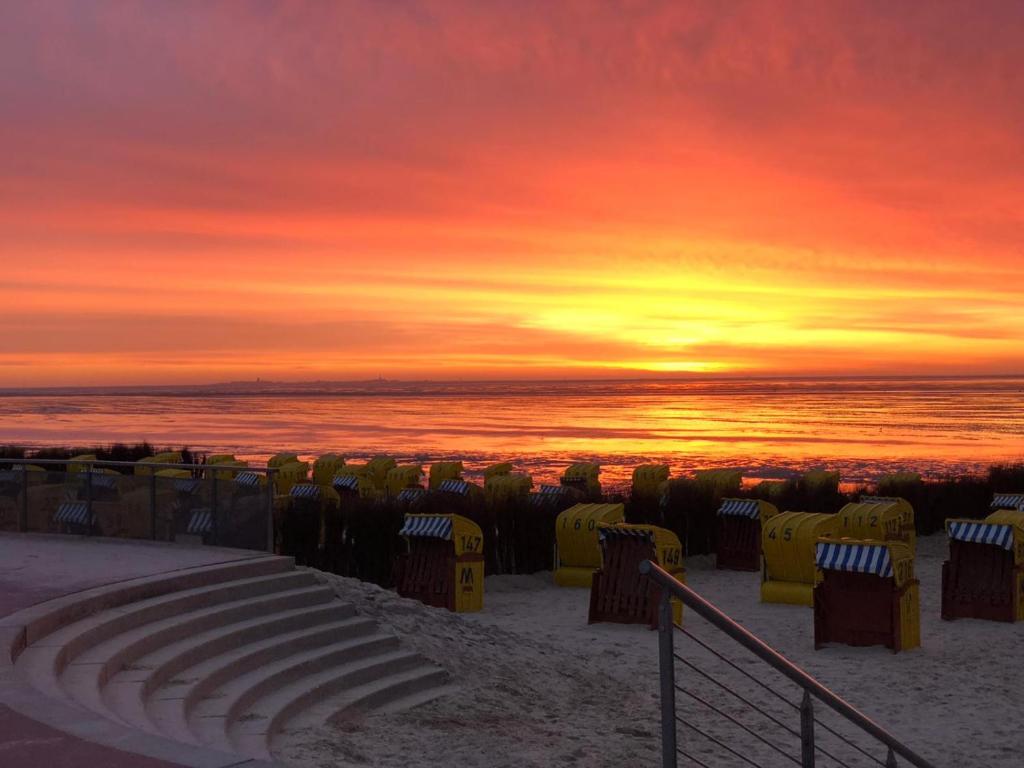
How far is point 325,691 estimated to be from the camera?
1103 cm

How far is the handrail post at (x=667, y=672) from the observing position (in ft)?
19.0

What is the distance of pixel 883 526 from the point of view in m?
19.4

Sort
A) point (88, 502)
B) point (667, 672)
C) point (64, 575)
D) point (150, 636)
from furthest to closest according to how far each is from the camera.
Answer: point (88, 502) → point (64, 575) → point (150, 636) → point (667, 672)

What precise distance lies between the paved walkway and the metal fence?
0.22m

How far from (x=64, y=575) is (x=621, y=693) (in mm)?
6131

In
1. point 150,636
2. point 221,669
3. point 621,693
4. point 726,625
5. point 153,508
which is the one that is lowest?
point 621,693

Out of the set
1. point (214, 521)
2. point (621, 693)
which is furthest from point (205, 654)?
point (621, 693)

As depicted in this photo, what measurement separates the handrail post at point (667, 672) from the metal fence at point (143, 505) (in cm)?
925

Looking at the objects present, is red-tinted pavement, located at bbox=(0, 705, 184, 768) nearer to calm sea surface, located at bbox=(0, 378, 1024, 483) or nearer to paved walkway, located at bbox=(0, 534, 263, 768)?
paved walkway, located at bbox=(0, 534, 263, 768)

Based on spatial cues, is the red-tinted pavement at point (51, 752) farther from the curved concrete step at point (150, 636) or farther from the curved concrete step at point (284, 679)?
the curved concrete step at point (284, 679)

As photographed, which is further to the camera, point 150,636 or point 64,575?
point 64,575

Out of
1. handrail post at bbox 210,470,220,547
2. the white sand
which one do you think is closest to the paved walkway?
handrail post at bbox 210,470,220,547

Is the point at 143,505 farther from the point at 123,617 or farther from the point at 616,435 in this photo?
the point at 616,435

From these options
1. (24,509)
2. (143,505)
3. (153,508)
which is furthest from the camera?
(24,509)
